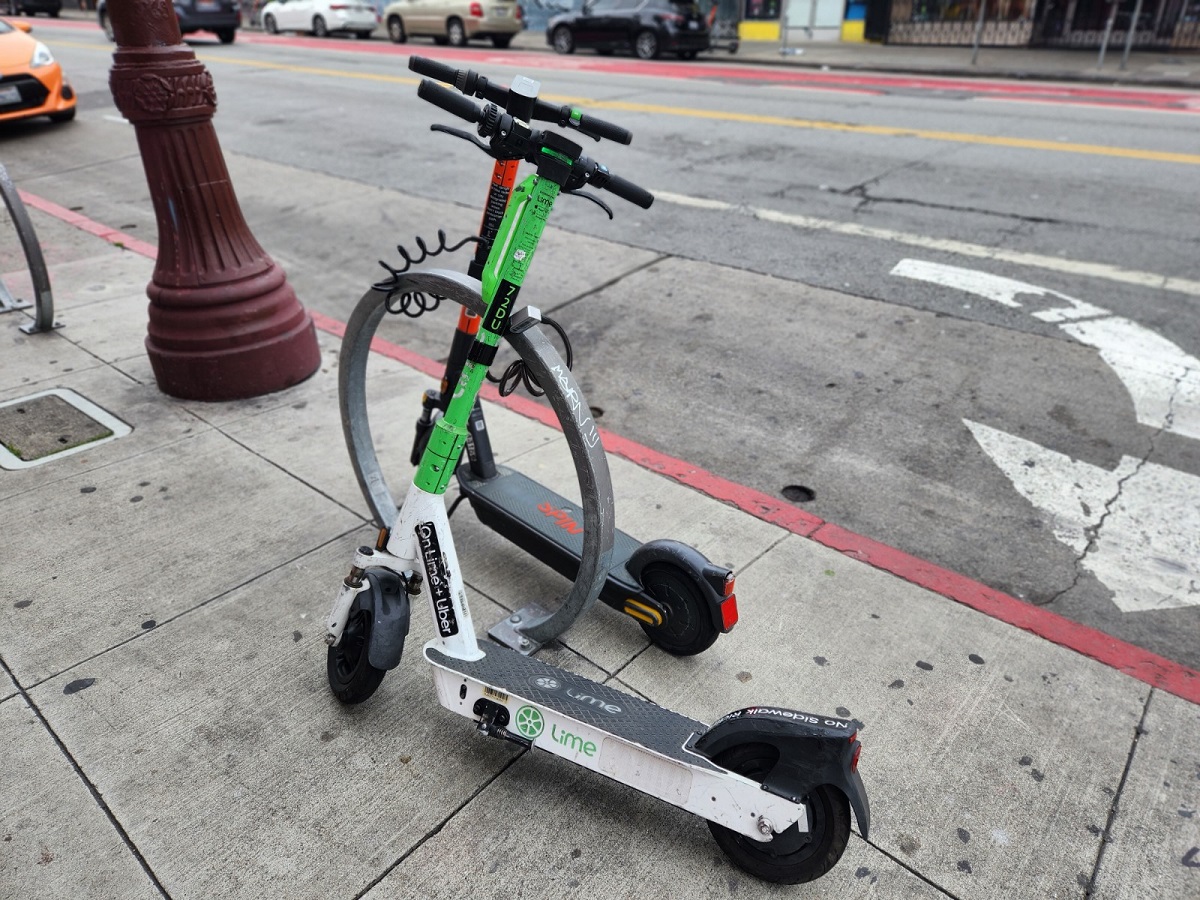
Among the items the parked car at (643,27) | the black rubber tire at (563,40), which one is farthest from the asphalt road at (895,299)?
the black rubber tire at (563,40)

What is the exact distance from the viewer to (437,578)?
2590 millimetres

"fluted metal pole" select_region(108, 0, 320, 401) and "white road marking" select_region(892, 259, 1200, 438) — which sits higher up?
"fluted metal pole" select_region(108, 0, 320, 401)

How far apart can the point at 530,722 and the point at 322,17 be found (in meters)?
29.5

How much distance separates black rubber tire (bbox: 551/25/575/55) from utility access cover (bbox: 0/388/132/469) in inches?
796

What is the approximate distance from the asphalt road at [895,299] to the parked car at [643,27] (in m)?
8.69

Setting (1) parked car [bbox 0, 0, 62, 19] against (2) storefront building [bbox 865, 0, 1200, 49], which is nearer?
(2) storefront building [bbox 865, 0, 1200, 49]

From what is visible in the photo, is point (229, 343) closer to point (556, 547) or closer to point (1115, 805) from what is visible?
point (556, 547)

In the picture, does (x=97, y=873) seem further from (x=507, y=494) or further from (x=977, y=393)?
(x=977, y=393)

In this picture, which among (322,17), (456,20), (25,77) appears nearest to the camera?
(25,77)

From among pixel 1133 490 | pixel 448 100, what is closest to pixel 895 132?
pixel 1133 490

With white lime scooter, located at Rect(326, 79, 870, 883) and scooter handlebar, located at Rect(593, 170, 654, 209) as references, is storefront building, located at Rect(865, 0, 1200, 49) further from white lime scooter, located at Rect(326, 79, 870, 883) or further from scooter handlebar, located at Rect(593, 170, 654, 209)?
white lime scooter, located at Rect(326, 79, 870, 883)

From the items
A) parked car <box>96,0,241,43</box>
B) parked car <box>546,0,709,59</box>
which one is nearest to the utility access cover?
parked car <box>546,0,709,59</box>

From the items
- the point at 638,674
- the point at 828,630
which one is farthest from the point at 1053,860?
the point at 638,674

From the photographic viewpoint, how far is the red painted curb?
3.08 m
